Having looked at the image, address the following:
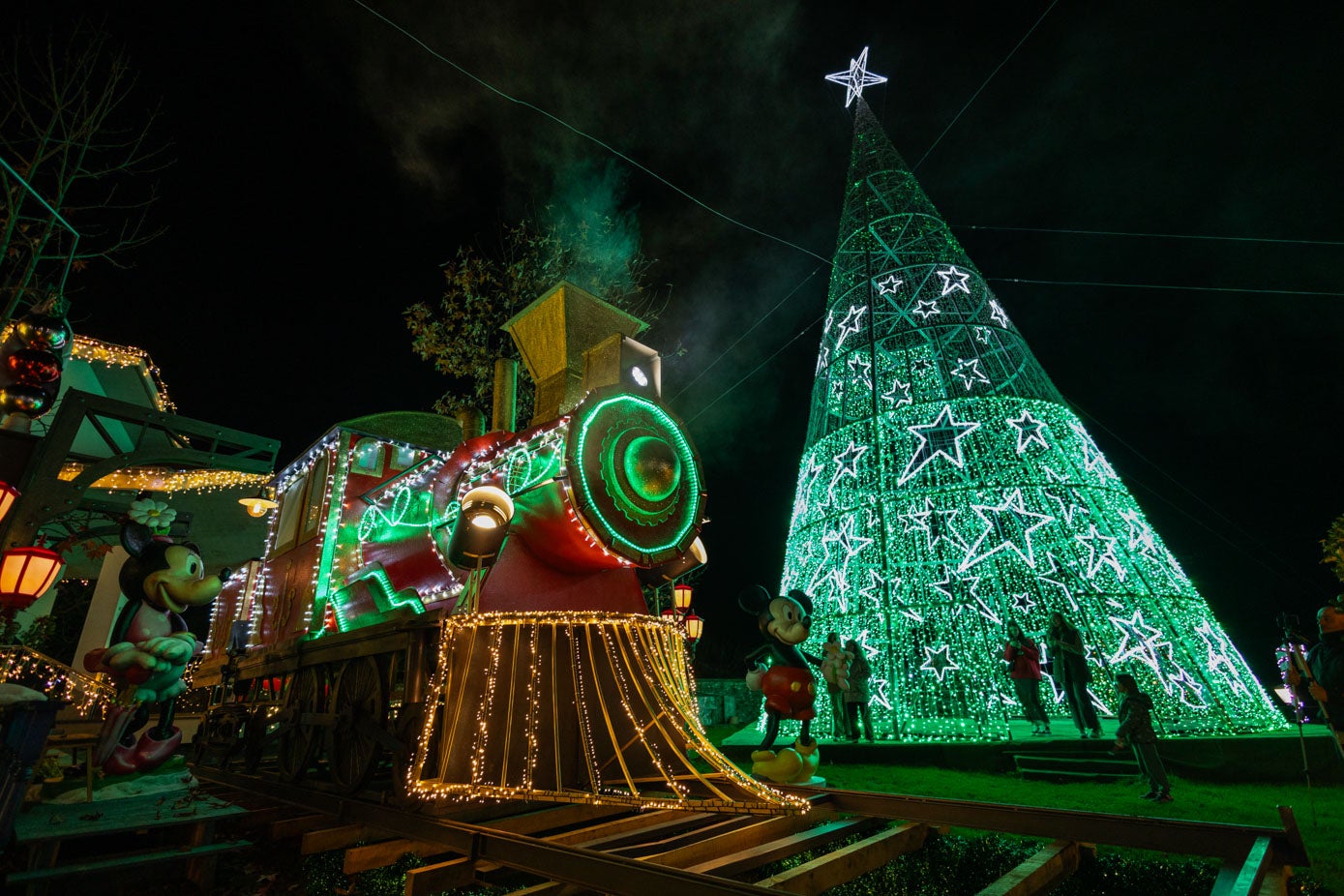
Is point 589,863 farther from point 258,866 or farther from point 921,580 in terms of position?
point 921,580

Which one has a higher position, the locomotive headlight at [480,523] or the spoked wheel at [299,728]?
the locomotive headlight at [480,523]

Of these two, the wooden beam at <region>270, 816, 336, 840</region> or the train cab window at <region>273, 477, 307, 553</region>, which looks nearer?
the wooden beam at <region>270, 816, 336, 840</region>

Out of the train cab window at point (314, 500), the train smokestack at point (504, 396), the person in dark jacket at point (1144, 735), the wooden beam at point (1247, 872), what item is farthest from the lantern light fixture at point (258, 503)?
the person in dark jacket at point (1144, 735)

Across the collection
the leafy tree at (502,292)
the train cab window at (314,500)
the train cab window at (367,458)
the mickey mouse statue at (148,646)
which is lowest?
the mickey mouse statue at (148,646)

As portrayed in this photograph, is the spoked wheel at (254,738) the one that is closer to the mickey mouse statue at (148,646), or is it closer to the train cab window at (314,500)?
the mickey mouse statue at (148,646)

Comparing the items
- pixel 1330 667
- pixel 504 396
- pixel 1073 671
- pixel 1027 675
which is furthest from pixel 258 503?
pixel 1330 667

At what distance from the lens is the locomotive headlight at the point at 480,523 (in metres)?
3.73

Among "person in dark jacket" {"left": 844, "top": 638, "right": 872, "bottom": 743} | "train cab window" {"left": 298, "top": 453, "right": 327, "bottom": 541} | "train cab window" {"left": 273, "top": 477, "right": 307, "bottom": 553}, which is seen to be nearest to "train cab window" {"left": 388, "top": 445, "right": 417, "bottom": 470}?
"train cab window" {"left": 298, "top": 453, "right": 327, "bottom": 541}

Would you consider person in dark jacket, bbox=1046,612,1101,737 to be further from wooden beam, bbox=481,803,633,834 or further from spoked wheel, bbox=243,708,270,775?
spoked wheel, bbox=243,708,270,775

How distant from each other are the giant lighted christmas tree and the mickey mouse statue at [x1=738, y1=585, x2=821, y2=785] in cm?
501

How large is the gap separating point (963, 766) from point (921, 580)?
289cm

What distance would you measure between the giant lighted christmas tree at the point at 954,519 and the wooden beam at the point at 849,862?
573 cm

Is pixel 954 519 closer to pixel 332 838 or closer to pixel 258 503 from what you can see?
pixel 332 838

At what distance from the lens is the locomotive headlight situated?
147 inches
